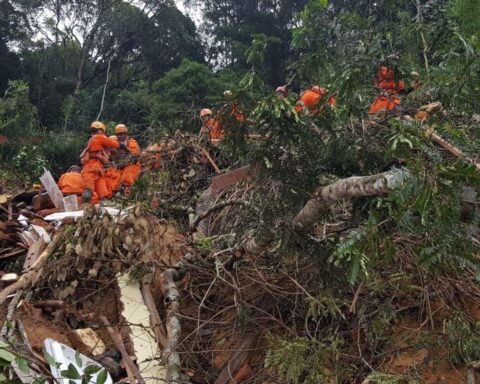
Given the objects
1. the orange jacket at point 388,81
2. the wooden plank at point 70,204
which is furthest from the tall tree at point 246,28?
the orange jacket at point 388,81

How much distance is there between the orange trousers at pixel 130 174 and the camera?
729 centimetres

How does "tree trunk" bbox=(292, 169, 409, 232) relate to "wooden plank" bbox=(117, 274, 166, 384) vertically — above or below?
above

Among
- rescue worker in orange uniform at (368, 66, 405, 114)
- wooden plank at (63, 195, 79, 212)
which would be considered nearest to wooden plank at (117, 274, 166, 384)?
wooden plank at (63, 195, 79, 212)

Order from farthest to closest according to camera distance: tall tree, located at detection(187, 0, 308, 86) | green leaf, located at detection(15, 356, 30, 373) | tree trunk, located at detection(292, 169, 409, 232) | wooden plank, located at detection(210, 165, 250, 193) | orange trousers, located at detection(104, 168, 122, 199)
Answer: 1. tall tree, located at detection(187, 0, 308, 86)
2. orange trousers, located at detection(104, 168, 122, 199)
3. wooden plank, located at detection(210, 165, 250, 193)
4. green leaf, located at detection(15, 356, 30, 373)
5. tree trunk, located at detection(292, 169, 409, 232)

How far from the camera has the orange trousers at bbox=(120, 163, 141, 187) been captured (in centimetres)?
729

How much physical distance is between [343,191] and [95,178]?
17.2ft

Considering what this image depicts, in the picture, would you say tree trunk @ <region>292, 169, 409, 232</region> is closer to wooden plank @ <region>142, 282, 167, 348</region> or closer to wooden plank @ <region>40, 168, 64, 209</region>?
wooden plank @ <region>142, 282, 167, 348</region>

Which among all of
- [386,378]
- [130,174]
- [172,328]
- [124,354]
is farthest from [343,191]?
[130,174]

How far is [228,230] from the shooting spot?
5.09 meters

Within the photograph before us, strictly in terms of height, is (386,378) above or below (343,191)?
below

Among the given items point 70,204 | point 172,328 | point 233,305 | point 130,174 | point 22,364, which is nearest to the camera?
point 22,364

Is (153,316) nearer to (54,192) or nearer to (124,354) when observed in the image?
(124,354)

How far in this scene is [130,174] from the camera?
7352 millimetres

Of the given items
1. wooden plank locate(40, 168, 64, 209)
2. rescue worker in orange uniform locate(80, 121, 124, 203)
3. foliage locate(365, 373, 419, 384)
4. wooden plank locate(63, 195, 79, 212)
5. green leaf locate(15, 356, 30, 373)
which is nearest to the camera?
green leaf locate(15, 356, 30, 373)
